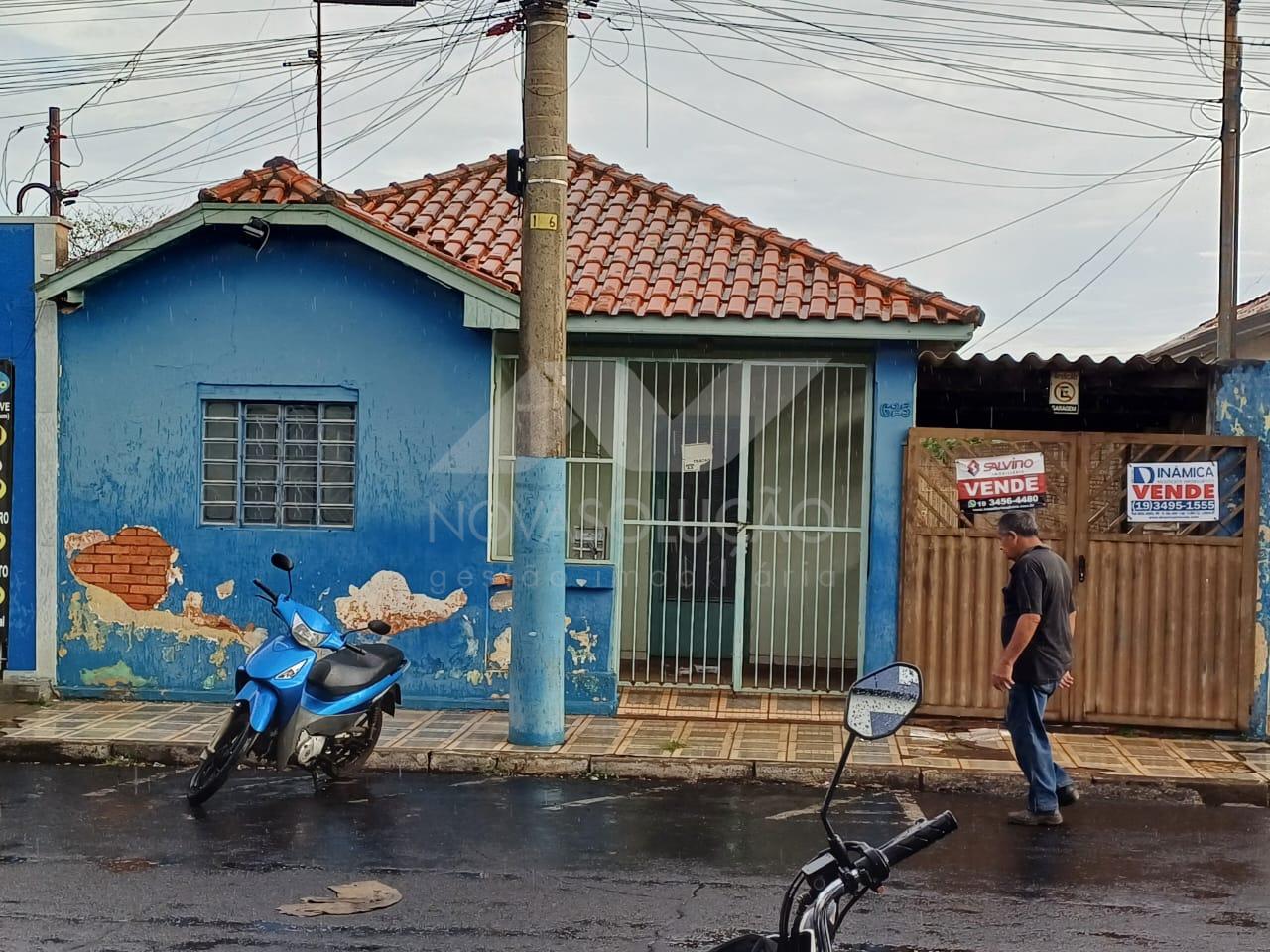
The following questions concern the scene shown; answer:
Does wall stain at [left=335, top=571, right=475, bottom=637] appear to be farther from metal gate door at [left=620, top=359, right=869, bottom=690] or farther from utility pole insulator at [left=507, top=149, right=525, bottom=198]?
utility pole insulator at [left=507, top=149, right=525, bottom=198]

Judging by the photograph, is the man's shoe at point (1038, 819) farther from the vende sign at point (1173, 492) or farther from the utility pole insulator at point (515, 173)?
the utility pole insulator at point (515, 173)

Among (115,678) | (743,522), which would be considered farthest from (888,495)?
(115,678)

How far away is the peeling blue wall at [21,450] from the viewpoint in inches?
418

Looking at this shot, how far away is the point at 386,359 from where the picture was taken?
412 inches

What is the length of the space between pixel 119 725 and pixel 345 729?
7.77 ft

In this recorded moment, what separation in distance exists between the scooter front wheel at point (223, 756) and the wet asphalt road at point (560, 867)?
0.42 ft

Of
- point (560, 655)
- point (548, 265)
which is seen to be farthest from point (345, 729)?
point (548, 265)

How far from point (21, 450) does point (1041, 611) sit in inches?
297

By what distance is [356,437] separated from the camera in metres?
10.5

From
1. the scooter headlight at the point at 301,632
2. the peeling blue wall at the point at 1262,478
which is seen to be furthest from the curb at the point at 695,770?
the peeling blue wall at the point at 1262,478

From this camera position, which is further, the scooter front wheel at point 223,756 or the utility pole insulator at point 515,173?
the utility pole insulator at point 515,173

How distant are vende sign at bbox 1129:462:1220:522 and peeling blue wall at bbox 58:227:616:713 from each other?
Answer: 3796 mm

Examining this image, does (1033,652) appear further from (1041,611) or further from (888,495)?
(888,495)

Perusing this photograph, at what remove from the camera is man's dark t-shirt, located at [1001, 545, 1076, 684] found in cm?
751
